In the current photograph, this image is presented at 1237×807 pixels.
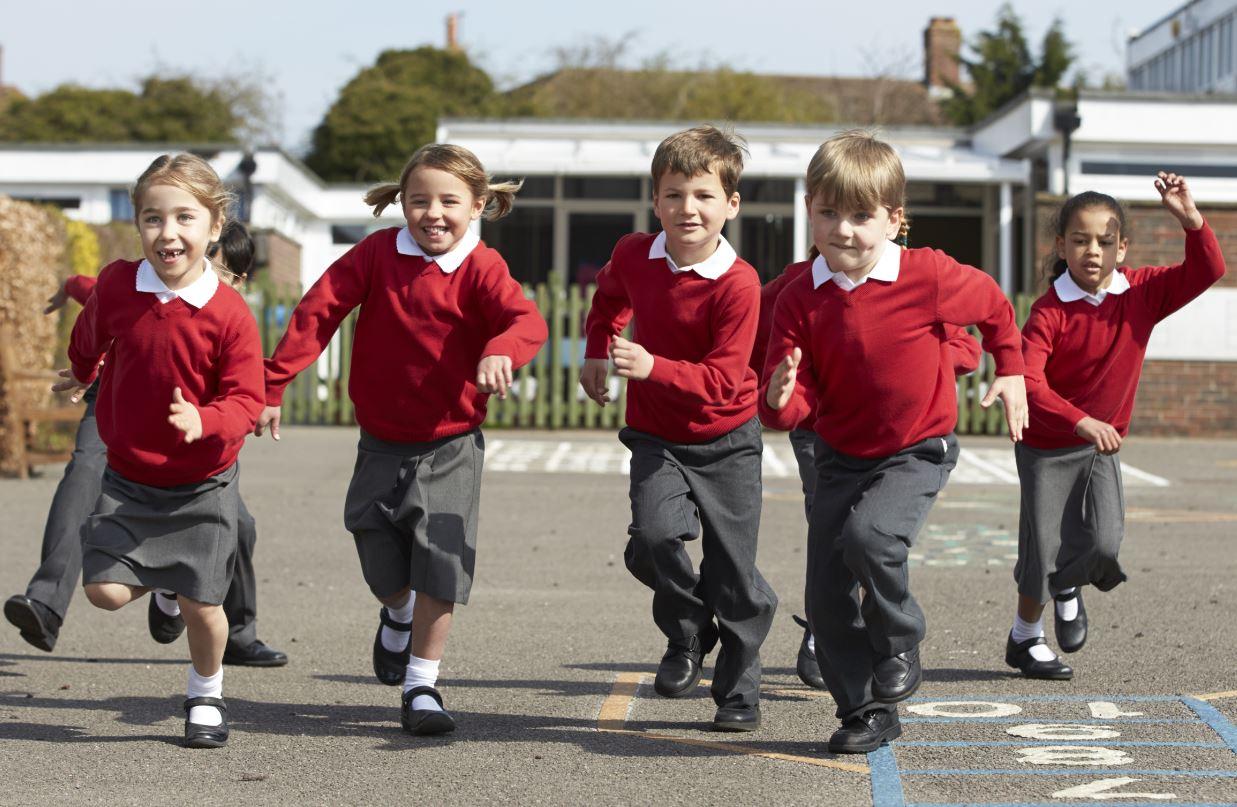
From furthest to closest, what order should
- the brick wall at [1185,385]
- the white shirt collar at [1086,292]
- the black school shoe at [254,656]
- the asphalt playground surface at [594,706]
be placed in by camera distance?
the brick wall at [1185,385], the black school shoe at [254,656], the white shirt collar at [1086,292], the asphalt playground surface at [594,706]

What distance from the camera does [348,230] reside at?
3853cm

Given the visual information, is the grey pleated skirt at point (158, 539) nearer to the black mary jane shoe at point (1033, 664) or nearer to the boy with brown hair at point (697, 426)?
the boy with brown hair at point (697, 426)

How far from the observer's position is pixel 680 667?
5.78 meters

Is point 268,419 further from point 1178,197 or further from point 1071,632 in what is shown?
point 1178,197

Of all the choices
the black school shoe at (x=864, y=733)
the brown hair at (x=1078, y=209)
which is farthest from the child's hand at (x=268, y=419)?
the brown hair at (x=1078, y=209)

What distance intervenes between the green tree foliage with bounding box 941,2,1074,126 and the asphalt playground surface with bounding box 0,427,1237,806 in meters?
46.6

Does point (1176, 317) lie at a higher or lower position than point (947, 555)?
higher

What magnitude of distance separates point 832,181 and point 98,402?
244 centimetres

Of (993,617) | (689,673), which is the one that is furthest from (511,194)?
(993,617)

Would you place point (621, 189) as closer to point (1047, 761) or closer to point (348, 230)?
point (348, 230)

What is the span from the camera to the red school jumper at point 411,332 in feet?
18.5

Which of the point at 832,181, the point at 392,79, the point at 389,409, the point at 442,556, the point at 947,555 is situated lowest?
the point at 947,555

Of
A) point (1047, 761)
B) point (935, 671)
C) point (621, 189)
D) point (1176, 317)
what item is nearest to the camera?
point (1047, 761)

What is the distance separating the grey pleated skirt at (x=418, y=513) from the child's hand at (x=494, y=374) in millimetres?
492
